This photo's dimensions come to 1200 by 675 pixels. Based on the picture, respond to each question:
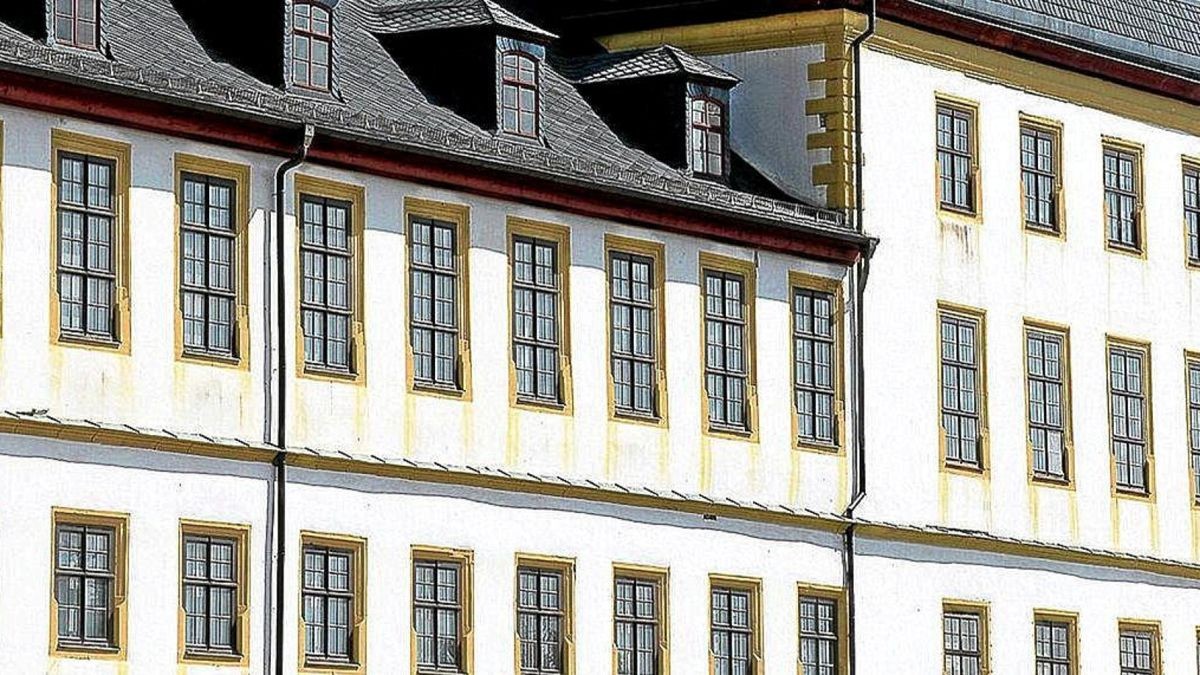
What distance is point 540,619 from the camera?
4350 centimetres

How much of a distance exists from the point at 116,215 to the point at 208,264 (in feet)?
4.47

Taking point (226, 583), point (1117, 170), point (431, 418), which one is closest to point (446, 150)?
point (431, 418)

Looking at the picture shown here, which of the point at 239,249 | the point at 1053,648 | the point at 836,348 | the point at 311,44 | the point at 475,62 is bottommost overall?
the point at 1053,648

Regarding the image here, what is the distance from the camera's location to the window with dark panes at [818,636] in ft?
156

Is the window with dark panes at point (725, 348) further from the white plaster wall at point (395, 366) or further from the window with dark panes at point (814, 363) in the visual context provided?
the window with dark panes at point (814, 363)

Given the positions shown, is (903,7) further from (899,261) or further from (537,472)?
(537,472)

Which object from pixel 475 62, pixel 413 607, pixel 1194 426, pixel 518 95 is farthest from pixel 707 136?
Answer: pixel 1194 426

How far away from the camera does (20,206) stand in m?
37.7

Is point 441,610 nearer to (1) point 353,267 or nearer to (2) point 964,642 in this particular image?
(1) point 353,267

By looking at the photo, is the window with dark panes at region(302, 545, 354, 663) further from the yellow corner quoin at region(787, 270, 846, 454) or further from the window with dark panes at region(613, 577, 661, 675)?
the yellow corner quoin at region(787, 270, 846, 454)

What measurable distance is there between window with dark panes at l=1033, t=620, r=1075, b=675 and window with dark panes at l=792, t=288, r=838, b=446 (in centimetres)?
497

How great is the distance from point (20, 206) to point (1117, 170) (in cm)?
2024

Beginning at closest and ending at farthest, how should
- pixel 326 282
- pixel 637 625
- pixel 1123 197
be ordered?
pixel 326 282 < pixel 637 625 < pixel 1123 197

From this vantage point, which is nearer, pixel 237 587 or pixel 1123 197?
pixel 237 587
